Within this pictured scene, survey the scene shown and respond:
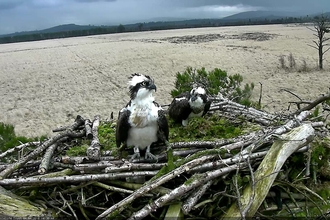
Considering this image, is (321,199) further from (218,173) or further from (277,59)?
(277,59)

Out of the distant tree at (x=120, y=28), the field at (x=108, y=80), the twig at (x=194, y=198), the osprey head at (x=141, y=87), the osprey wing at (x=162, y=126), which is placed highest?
the distant tree at (x=120, y=28)

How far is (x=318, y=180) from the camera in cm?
389

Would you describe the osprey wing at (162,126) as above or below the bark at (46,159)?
above

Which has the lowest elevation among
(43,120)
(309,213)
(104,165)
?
(43,120)

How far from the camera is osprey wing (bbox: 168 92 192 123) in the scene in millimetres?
5320

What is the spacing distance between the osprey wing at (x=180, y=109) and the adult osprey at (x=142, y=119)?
4.13 ft

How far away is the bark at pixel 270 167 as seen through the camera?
327 cm

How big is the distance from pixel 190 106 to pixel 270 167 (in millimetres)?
2061

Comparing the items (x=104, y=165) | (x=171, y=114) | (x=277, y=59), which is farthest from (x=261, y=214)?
(x=277, y=59)

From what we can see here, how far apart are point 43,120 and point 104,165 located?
10.1 meters

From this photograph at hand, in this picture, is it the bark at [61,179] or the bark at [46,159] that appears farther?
the bark at [46,159]

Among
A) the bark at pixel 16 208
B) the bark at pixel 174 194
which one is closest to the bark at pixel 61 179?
the bark at pixel 16 208

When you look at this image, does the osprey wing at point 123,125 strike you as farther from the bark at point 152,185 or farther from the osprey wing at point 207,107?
the osprey wing at point 207,107

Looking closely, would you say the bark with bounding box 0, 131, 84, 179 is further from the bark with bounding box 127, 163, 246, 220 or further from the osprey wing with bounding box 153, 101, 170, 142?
the bark with bounding box 127, 163, 246, 220
